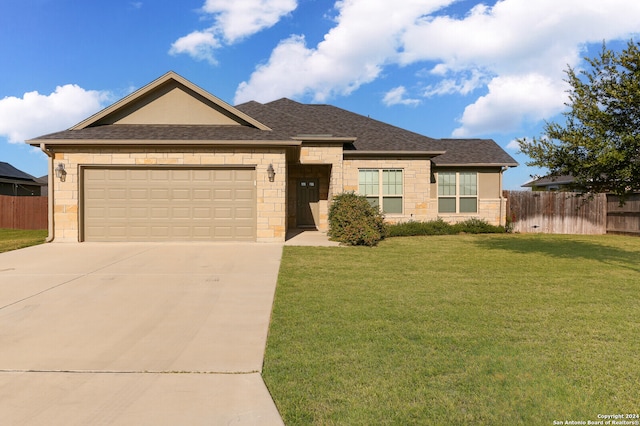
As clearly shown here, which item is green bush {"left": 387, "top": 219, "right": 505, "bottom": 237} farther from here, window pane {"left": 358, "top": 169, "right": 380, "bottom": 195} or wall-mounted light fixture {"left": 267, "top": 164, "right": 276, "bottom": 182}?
wall-mounted light fixture {"left": 267, "top": 164, "right": 276, "bottom": 182}

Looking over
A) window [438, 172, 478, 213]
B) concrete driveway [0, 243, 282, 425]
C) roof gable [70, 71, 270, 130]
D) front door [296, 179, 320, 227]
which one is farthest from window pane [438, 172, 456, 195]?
concrete driveway [0, 243, 282, 425]

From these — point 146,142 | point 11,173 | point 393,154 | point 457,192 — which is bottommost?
point 457,192

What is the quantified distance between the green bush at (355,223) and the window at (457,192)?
5574 mm

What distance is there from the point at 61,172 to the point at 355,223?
982 centimetres

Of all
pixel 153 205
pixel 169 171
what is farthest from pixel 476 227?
pixel 153 205

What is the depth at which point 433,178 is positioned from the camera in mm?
18031

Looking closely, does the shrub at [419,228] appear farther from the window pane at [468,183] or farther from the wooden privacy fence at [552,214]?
the wooden privacy fence at [552,214]

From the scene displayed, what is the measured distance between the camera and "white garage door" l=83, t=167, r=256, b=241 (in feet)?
41.3

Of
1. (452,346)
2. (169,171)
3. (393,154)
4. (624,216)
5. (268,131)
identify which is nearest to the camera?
(452,346)

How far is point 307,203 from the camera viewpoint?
18125 mm

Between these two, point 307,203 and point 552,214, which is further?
point 552,214

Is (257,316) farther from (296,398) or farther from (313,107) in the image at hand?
(313,107)

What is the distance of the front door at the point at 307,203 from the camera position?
17875 mm

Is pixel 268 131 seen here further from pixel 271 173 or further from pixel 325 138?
pixel 325 138
